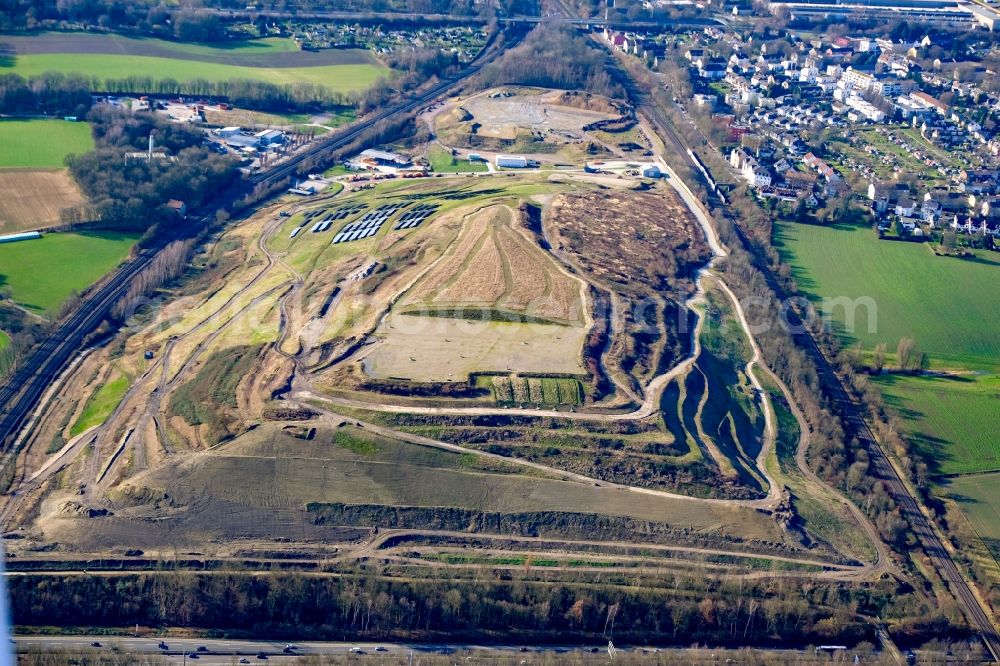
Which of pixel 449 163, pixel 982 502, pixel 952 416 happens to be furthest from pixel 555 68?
pixel 982 502

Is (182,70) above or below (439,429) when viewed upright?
above

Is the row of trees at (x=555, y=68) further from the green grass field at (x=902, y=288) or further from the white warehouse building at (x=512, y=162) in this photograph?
the green grass field at (x=902, y=288)

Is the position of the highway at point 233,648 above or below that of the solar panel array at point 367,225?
below

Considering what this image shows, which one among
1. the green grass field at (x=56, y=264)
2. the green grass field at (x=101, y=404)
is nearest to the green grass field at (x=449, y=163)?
the green grass field at (x=56, y=264)

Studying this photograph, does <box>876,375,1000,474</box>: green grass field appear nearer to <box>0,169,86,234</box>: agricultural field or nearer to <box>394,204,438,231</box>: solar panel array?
<box>394,204,438,231</box>: solar panel array

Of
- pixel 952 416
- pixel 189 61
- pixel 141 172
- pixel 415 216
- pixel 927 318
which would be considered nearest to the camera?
pixel 952 416

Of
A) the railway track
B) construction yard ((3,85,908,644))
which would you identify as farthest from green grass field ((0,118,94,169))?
construction yard ((3,85,908,644))

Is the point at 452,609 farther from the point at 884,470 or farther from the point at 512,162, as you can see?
the point at 512,162

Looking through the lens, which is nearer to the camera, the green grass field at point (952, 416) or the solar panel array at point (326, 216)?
the green grass field at point (952, 416)
